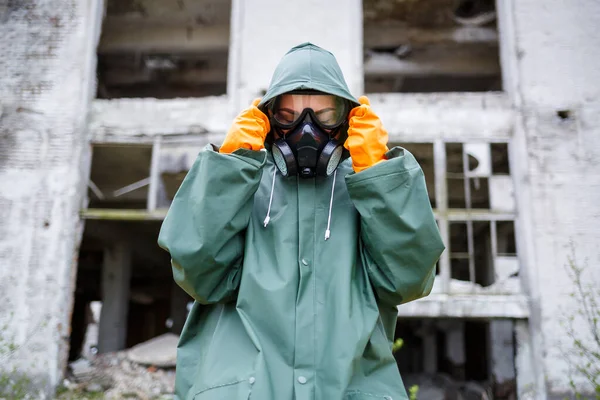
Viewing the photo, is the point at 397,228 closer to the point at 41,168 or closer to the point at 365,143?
the point at 365,143

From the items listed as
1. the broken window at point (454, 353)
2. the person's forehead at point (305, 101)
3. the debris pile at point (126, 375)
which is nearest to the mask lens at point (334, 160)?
the person's forehead at point (305, 101)

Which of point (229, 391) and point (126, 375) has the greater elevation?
point (229, 391)

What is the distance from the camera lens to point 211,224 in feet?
6.12

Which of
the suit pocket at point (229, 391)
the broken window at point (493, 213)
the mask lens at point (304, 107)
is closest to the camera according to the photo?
the suit pocket at point (229, 391)

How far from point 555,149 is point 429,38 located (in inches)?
138

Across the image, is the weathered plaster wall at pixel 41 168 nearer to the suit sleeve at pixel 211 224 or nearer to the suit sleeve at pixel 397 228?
the suit sleeve at pixel 211 224

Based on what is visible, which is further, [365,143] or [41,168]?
[41,168]

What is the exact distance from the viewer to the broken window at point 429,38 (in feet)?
29.7

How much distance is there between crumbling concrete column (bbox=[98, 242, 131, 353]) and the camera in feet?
33.6

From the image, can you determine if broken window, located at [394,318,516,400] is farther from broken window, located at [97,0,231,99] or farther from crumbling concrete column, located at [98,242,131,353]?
broken window, located at [97,0,231,99]

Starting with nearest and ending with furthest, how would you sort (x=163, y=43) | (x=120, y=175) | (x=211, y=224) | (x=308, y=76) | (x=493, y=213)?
(x=211, y=224) < (x=308, y=76) < (x=493, y=213) < (x=163, y=43) < (x=120, y=175)

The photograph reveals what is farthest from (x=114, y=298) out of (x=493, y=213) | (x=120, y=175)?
(x=493, y=213)

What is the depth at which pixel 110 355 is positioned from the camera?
809 centimetres

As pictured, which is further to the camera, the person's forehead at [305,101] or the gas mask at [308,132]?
the person's forehead at [305,101]
